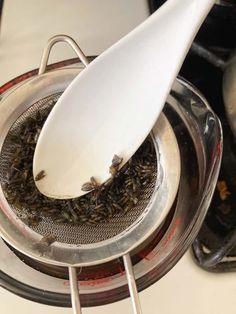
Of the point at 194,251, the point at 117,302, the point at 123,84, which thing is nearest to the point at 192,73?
the point at 123,84

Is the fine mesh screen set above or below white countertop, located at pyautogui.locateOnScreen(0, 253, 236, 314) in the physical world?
above

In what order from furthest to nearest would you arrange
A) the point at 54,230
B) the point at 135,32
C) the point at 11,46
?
the point at 11,46
the point at 54,230
the point at 135,32

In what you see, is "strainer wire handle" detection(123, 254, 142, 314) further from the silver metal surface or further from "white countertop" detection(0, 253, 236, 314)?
the silver metal surface

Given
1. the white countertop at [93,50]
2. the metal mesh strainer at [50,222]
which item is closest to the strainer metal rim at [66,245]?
the metal mesh strainer at [50,222]

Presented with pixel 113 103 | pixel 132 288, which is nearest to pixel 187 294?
pixel 132 288

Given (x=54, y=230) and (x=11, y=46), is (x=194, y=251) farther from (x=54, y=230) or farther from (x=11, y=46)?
(x=11, y=46)

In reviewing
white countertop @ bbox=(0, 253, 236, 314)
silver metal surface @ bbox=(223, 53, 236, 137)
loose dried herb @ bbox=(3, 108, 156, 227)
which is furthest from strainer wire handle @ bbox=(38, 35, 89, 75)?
white countertop @ bbox=(0, 253, 236, 314)

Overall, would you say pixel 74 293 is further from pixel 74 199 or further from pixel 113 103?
pixel 113 103
